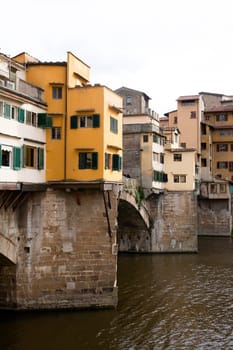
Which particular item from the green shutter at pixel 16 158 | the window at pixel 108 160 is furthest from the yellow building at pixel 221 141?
the green shutter at pixel 16 158

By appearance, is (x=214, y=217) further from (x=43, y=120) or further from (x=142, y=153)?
(x=43, y=120)

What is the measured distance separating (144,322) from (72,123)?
447 inches

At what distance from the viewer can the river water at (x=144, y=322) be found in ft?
72.7

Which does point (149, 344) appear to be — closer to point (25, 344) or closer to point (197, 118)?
point (25, 344)

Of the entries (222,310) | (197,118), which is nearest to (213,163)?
(197,118)

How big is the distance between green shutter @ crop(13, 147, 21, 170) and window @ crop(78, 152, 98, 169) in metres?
3.46

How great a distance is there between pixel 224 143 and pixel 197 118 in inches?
296

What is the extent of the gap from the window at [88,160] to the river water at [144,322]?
25.5 ft

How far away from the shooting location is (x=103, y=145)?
2659 cm

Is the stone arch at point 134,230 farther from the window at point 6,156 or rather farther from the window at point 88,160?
the window at point 6,156

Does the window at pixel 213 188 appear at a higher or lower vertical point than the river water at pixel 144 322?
higher

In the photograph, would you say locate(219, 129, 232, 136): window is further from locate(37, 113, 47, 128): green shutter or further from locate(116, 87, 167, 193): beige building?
locate(37, 113, 47, 128): green shutter

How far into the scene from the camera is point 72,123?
26.9 metres

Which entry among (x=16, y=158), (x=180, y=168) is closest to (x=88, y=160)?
(x=16, y=158)
